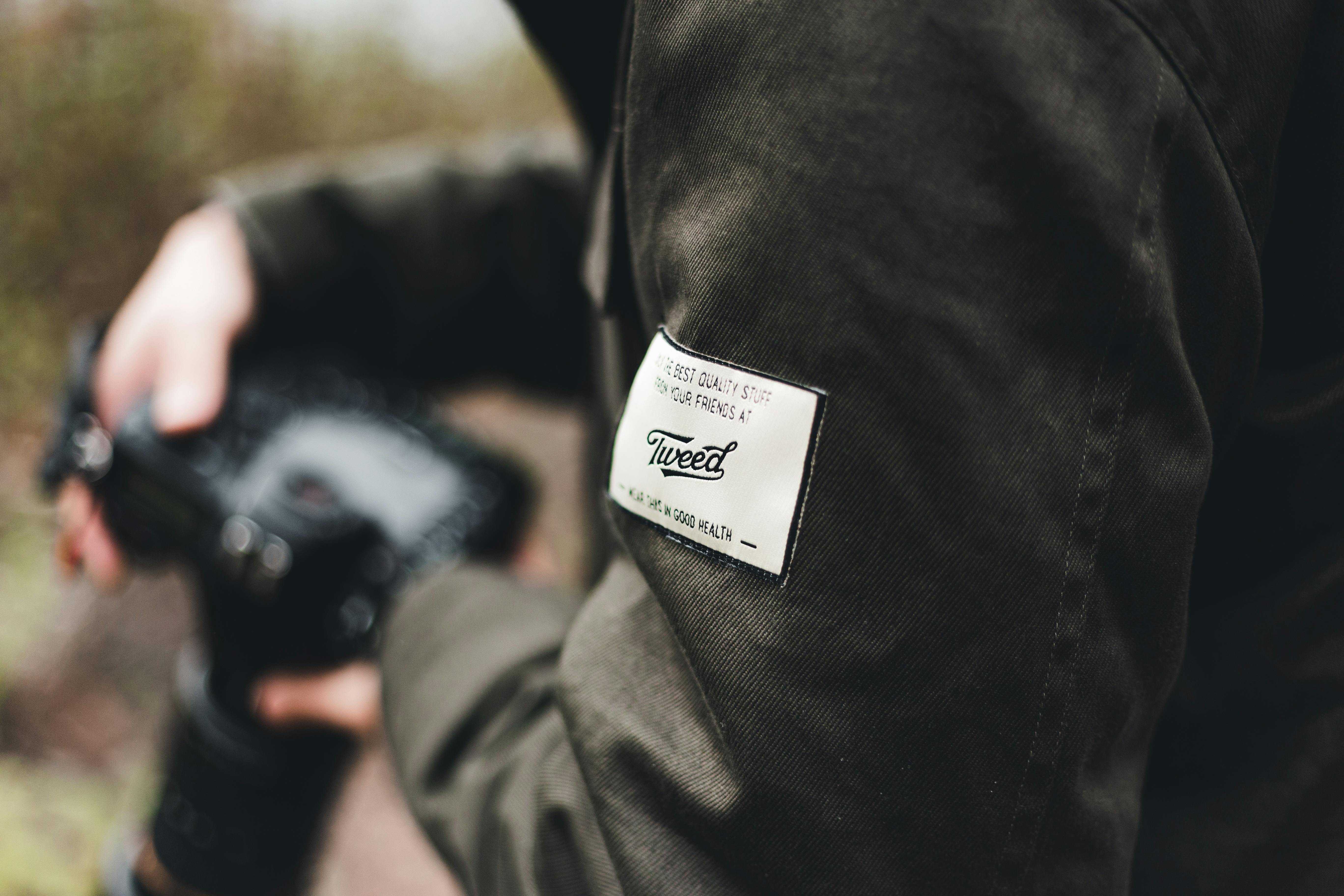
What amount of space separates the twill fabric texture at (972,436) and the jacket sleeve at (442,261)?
2.30 ft

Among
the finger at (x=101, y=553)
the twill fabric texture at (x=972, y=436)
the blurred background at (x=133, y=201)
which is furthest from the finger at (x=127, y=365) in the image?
the blurred background at (x=133, y=201)

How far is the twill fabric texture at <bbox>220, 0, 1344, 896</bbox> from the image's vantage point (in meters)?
0.36

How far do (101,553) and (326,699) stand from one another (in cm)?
32

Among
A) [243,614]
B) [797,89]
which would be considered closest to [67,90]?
[243,614]

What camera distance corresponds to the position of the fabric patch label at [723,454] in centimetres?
39

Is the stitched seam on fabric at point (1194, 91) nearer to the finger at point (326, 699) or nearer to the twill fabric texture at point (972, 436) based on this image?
the twill fabric texture at point (972, 436)

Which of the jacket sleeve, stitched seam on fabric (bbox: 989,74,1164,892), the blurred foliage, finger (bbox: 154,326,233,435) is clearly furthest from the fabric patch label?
the blurred foliage

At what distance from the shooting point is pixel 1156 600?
40 cm

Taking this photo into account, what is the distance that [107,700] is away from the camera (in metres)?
1.79

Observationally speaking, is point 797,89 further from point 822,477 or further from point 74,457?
point 74,457

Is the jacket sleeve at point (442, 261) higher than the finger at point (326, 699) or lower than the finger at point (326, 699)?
higher

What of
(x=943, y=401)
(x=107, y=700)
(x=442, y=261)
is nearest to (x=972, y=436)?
(x=943, y=401)

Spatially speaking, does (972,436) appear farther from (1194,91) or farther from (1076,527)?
(1194,91)

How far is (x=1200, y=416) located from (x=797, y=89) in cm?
24
